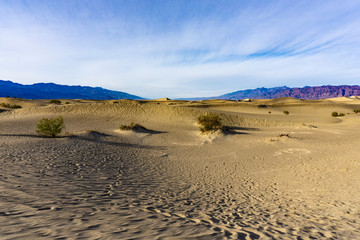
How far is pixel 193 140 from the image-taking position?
16.8m

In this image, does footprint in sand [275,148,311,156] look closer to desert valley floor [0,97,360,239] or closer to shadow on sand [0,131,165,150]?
desert valley floor [0,97,360,239]

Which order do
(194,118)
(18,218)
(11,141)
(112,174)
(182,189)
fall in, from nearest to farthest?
(18,218)
(182,189)
(112,174)
(11,141)
(194,118)

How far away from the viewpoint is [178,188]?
6805mm

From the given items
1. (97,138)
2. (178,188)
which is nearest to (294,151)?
(178,188)

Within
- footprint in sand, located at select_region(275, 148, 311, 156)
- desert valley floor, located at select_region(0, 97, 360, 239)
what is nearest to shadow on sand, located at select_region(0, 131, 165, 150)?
desert valley floor, located at select_region(0, 97, 360, 239)

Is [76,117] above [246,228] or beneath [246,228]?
above

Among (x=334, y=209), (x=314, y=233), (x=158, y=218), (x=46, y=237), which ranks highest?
(x=46, y=237)

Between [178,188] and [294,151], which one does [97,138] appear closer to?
[178,188]

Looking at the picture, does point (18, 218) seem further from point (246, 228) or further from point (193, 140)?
point (193, 140)

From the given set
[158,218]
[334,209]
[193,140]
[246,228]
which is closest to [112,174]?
[158,218]

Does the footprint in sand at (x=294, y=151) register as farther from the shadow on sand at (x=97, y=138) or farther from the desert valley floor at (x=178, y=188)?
the shadow on sand at (x=97, y=138)

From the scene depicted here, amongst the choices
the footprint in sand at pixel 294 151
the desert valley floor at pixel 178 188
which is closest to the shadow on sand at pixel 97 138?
the desert valley floor at pixel 178 188

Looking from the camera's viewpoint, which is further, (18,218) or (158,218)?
(158,218)

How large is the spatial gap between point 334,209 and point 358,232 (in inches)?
51.5
